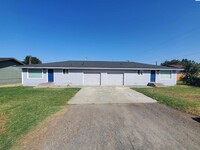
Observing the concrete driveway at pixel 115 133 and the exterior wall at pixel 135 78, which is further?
the exterior wall at pixel 135 78

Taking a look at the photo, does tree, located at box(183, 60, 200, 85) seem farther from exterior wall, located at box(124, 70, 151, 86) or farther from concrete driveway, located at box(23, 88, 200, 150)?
concrete driveway, located at box(23, 88, 200, 150)

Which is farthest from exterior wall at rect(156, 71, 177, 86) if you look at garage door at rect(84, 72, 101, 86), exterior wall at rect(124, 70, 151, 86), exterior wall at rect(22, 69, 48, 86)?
exterior wall at rect(22, 69, 48, 86)

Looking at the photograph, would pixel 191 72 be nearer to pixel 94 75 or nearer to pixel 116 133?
pixel 94 75

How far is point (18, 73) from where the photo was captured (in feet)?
74.4

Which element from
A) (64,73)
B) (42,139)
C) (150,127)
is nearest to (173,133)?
(150,127)

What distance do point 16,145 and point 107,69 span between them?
1411cm

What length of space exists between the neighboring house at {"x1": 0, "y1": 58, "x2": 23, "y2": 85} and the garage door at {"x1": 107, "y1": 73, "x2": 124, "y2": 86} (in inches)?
588

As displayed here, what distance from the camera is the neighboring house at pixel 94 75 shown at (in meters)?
15.8

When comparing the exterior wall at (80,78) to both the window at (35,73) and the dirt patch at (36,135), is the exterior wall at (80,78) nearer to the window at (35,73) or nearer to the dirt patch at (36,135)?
the window at (35,73)

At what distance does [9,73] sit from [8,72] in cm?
26

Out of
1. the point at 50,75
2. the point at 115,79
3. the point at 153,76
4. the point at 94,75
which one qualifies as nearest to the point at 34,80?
the point at 50,75

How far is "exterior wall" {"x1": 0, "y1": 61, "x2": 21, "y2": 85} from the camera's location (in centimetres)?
1907

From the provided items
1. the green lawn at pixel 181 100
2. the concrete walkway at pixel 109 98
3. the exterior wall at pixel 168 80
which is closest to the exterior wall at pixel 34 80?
the concrete walkway at pixel 109 98

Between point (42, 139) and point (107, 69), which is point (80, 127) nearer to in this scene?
point (42, 139)
